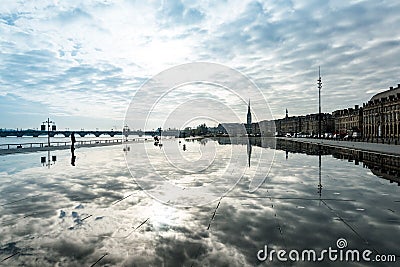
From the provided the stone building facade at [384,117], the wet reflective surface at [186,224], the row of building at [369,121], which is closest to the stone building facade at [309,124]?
the row of building at [369,121]

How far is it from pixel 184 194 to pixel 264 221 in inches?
161

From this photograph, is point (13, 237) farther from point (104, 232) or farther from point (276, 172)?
point (276, 172)

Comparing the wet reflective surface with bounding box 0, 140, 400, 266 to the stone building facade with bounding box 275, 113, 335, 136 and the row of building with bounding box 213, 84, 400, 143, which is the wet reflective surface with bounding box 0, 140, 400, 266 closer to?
the row of building with bounding box 213, 84, 400, 143

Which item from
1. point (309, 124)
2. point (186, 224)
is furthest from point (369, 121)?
point (186, 224)

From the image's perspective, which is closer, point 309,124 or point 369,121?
point 369,121

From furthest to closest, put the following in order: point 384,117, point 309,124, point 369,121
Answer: point 309,124 < point 369,121 < point 384,117

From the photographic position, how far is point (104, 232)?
21.9 ft

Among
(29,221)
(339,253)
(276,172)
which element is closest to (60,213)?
(29,221)

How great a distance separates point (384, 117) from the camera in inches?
3585

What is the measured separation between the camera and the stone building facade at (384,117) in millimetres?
83562

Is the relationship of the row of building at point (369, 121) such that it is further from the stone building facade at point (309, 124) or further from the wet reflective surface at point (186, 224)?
the wet reflective surface at point (186, 224)

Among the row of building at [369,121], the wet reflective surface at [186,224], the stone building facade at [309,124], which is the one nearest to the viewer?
the wet reflective surface at [186,224]

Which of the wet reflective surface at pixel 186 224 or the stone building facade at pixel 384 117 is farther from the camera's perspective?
the stone building facade at pixel 384 117

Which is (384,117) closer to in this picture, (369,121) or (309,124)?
(369,121)
